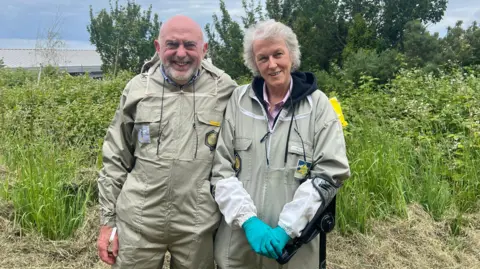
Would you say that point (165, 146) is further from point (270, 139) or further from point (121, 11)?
point (121, 11)

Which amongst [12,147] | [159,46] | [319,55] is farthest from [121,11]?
[159,46]

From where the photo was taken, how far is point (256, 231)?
1933 mm

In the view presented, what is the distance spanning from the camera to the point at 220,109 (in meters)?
2.29

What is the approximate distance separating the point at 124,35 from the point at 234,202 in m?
34.2

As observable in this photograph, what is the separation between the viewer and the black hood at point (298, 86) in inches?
82.0

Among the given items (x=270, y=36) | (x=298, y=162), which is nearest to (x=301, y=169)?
(x=298, y=162)

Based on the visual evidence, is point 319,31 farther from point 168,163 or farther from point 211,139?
point 168,163

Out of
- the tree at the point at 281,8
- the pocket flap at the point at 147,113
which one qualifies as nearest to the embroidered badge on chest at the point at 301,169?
the pocket flap at the point at 147,113

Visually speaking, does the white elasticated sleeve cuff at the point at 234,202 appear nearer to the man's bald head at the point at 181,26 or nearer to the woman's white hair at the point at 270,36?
the woman's white hair at the point at 270,36

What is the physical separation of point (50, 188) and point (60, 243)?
1.48ft

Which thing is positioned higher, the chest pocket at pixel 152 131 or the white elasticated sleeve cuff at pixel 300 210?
the chest pocket at pixel 152 131

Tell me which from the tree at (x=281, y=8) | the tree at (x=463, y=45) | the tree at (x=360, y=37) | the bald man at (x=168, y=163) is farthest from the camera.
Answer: the tree at (x=281, y=8)

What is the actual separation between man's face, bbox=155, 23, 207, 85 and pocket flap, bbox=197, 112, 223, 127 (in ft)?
0.62

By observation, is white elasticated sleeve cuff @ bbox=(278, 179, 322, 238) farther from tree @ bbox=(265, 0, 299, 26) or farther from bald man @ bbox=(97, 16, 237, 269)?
tree @ bbox=(265, 0, 299, 26)
